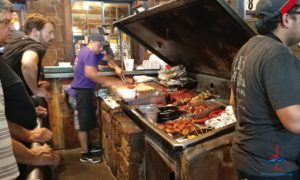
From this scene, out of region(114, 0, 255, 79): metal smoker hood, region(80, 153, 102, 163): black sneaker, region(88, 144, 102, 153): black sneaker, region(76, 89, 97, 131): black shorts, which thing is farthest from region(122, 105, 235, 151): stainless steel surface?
region(88, 144, 102, 153): black sneaker

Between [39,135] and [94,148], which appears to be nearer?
[39,135]

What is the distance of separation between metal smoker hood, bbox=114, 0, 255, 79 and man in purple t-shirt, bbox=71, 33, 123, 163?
55 centimetres

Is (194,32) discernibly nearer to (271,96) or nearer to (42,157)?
(271,96)

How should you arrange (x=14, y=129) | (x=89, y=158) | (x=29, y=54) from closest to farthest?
(x=14, y=129) < (x=29, y=54) < (x=89, y=158)

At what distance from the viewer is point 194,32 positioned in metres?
2.91

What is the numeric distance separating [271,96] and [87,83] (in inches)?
130

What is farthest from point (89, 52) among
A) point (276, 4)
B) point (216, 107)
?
point (276, 4)

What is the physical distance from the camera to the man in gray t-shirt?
4.35ft

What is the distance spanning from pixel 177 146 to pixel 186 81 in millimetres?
1887

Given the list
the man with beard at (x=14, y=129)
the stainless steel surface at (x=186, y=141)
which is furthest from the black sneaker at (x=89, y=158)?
the man with beard at (x=14, y=129)

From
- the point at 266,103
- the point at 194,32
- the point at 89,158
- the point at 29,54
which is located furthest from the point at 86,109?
the point at 266,103

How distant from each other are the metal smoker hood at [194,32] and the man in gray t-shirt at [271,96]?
633 millimetres

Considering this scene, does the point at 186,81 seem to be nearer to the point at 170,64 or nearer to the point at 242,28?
the point at 170,64

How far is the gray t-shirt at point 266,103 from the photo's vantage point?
1327 millimetres
